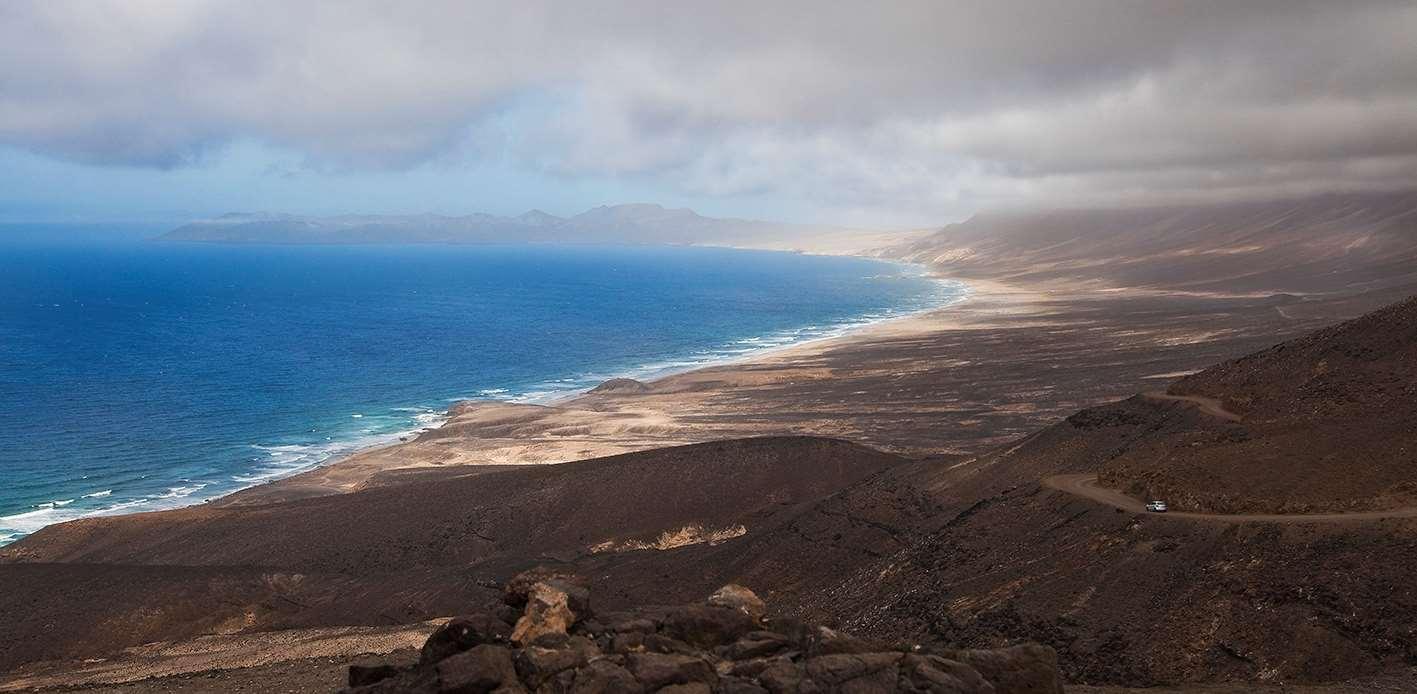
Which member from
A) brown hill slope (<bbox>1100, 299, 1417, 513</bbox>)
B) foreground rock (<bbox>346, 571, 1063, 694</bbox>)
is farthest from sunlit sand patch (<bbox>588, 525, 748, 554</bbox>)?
foreground rock (<bbox>346, 571, 1063, 694</bbox>)

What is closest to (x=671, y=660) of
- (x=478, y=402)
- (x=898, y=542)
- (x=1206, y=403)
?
(x=898, y=542)

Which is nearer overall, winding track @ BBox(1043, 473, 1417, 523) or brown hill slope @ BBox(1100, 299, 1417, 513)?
winding track @ BBox(1043, 473, 1417, 523)

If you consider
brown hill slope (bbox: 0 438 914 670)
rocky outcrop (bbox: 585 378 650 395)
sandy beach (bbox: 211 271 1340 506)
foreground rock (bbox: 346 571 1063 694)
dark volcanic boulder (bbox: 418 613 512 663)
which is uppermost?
dark volcanic boulder (bbox: 418 613 512 663)

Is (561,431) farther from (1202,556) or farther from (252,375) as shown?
(1202,556)

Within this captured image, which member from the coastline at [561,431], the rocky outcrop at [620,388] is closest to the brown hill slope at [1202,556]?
the coastline at [561,431]

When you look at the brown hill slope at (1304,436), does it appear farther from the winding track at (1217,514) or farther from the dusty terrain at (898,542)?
the winding track at (1217,514)

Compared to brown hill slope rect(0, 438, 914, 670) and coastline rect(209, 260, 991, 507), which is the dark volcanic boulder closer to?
brown hill slope rect(0, 438, 914, 670)

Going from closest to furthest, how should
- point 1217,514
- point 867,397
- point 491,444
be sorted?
point 1217,514, point 491,444, point 867,397
